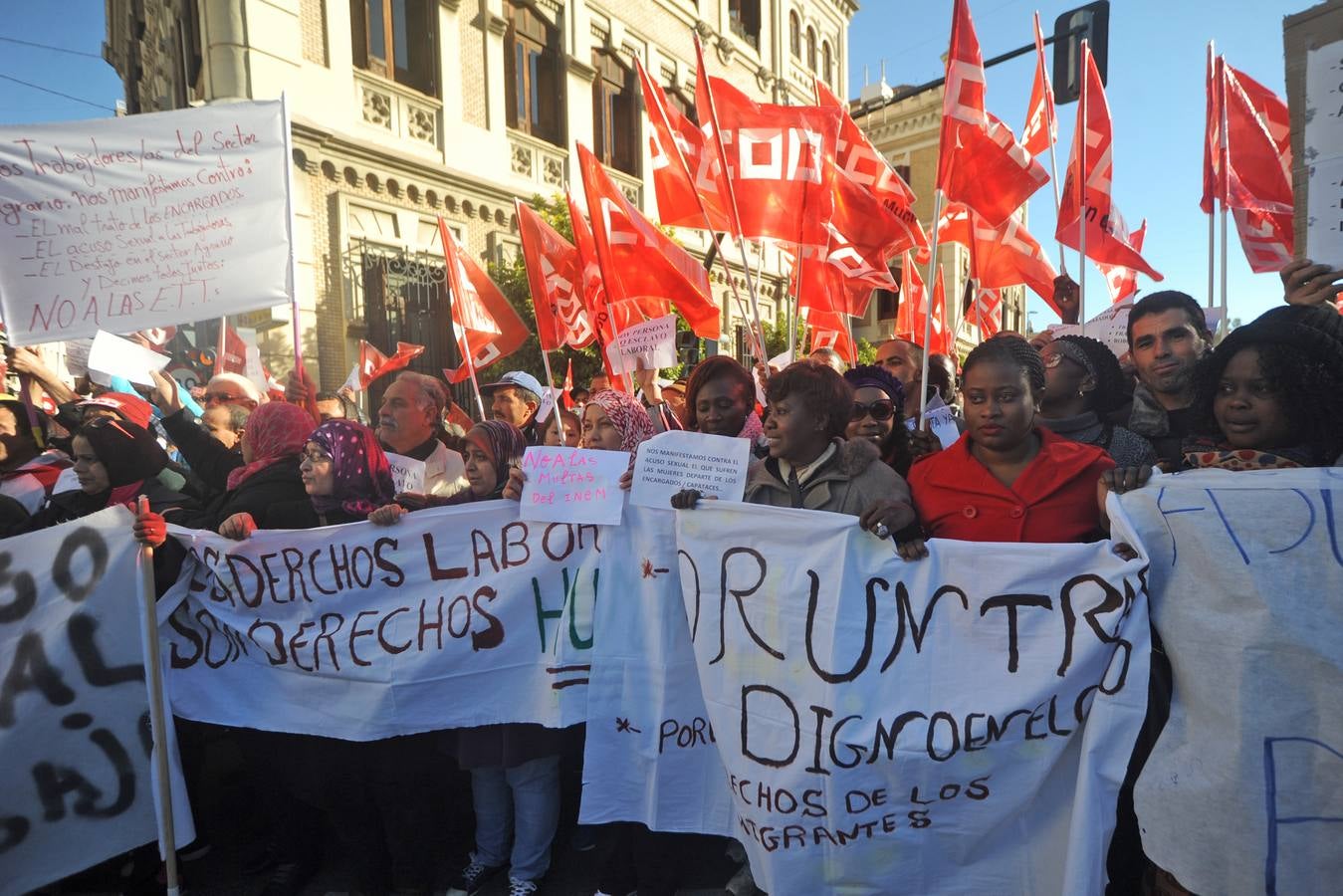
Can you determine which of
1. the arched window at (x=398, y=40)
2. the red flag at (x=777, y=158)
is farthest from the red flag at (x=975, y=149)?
the arched window at (x=398, y=40)

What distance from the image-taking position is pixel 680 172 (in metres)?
5.23

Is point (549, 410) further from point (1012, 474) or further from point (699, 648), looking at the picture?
point (1012, 474)

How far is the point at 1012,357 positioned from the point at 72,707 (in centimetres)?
324

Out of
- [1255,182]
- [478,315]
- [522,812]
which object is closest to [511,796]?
[522,812]

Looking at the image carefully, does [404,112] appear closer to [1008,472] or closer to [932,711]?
[1008,472]

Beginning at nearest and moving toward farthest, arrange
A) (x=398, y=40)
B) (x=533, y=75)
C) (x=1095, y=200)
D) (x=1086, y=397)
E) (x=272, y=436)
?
(x=1086, y=397)
(x=272, y=436)
(x=1095, y=200)
(x=398, y=40)
(x=533, y=75)

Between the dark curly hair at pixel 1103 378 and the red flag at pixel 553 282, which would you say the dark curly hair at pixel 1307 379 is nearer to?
the dark curly hair at pixel 1103 378

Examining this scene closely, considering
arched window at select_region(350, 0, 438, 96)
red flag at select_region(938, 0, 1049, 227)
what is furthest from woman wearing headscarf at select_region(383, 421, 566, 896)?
arched window at select_region(350, 0, 438, 96)

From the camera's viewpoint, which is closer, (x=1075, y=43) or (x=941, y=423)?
(x=941, y=423)

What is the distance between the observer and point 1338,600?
1.70 metres

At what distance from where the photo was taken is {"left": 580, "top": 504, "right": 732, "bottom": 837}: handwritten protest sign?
8.26 ft

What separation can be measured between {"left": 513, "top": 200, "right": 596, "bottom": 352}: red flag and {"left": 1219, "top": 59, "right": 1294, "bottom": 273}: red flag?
14.8 feet

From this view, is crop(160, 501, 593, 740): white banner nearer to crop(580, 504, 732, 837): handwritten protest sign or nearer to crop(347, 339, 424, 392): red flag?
crop(580, 504, 732, 837): handwritten protest sign

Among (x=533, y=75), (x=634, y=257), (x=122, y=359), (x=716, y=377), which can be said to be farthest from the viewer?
(x=533, y=75)
